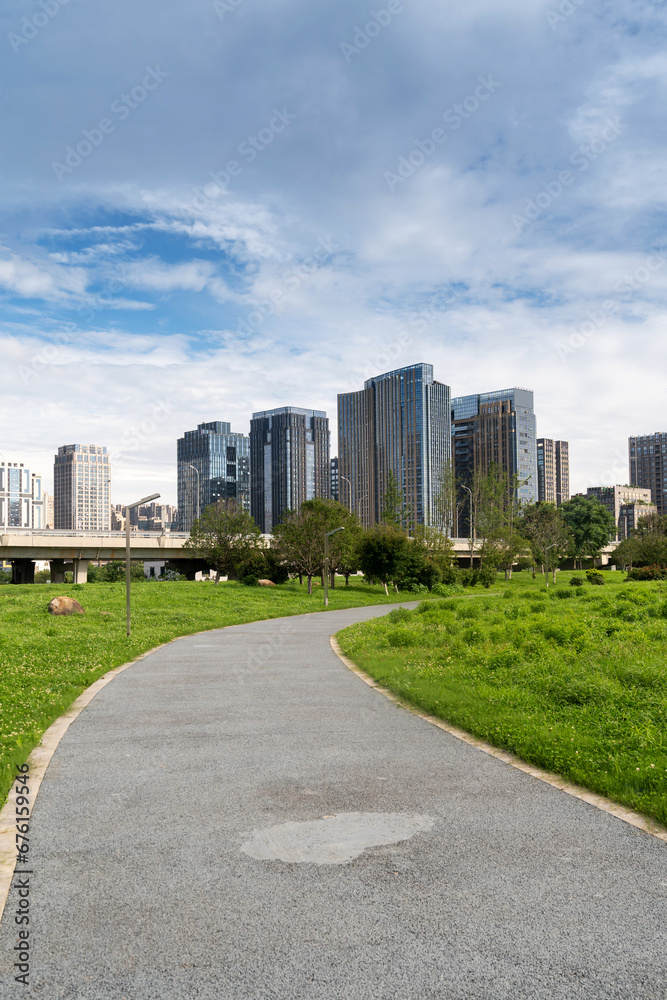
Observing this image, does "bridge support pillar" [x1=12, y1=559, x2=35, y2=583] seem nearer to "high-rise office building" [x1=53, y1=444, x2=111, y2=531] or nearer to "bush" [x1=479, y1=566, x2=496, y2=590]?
"bush" [x1=479, y1=566, x2=496, y2=590]

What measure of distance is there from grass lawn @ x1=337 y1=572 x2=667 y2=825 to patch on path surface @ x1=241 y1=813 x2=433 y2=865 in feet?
6.97

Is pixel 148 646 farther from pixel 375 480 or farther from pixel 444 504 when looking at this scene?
pixel 375 480

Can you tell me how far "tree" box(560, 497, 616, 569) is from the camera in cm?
9750

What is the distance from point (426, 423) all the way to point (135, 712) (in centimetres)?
17819

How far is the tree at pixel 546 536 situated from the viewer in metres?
79.2

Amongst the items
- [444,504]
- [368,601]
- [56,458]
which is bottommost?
[368,601]

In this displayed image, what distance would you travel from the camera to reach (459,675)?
41.5ft

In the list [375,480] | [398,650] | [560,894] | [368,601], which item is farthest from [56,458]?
[560,894]

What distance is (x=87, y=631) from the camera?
866 inches

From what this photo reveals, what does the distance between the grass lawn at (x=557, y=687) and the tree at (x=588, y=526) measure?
79.6m

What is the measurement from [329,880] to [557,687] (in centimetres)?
657

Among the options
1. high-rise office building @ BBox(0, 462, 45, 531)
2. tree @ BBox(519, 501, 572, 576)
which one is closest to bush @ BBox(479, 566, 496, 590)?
tree @ BBox(519, 501, 572, 576)

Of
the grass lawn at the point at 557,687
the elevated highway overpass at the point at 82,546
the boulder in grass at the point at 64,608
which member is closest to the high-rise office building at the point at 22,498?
the elevated highway overpass at the point at 82,546

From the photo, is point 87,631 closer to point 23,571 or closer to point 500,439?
point 23,571
